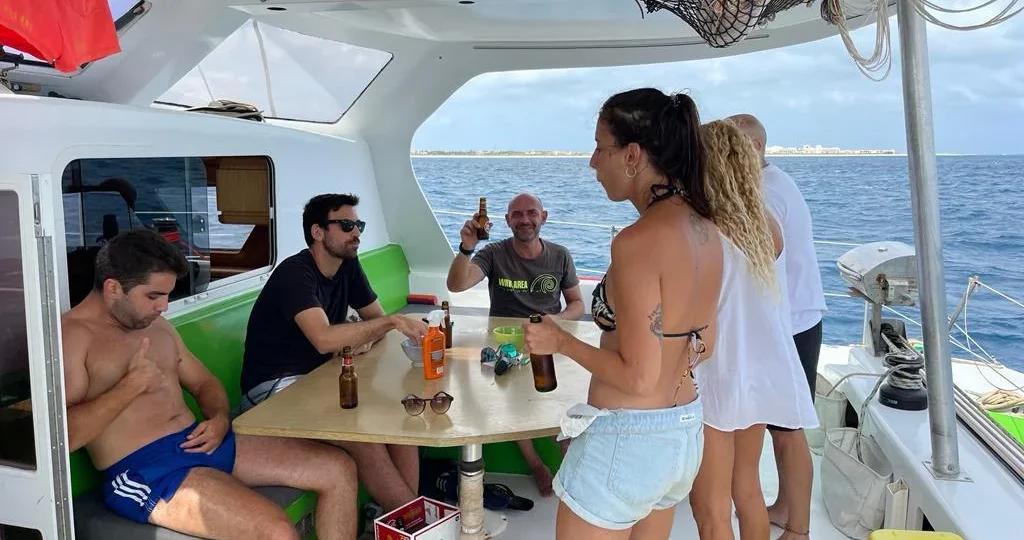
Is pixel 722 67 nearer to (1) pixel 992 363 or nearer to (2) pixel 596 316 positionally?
(1) pixel 992 363

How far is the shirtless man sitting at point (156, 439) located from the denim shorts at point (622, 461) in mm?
1034

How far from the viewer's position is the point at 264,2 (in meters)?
3.19

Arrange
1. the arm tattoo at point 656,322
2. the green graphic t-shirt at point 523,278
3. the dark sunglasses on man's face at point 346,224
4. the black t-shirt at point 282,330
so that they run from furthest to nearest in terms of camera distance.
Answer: the green graphic t-shirt at point 523,278 < the dark sunglasses on man's face at point 346,224 < the black t-shirt at point 282,330 < the arm tattoo at point 656,322

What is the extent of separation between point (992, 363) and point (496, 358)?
3080 mm

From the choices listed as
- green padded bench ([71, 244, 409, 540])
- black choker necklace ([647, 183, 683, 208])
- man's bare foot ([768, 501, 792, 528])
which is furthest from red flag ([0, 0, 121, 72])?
man's bare foot ([768, 501, 792, 528])

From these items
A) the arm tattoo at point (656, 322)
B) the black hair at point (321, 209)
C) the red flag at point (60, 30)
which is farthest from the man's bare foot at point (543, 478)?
the red flag at point (60, 30)

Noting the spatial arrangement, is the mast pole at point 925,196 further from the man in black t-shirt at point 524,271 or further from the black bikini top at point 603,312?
the man in black t-shirt at point 524,271

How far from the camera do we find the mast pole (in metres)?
2.49

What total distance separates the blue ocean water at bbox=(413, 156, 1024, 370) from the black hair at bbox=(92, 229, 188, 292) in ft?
11.2

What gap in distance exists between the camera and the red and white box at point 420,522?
2482mm

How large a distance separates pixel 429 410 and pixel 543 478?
135 centimetres

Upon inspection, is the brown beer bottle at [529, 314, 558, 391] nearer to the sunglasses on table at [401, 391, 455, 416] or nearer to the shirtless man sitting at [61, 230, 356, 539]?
the sunglasses on table at [401, 391, 455, 416]

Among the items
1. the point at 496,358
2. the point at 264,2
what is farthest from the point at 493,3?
the point at 496,358

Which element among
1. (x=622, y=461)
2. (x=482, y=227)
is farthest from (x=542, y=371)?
(x=482, y=227)
